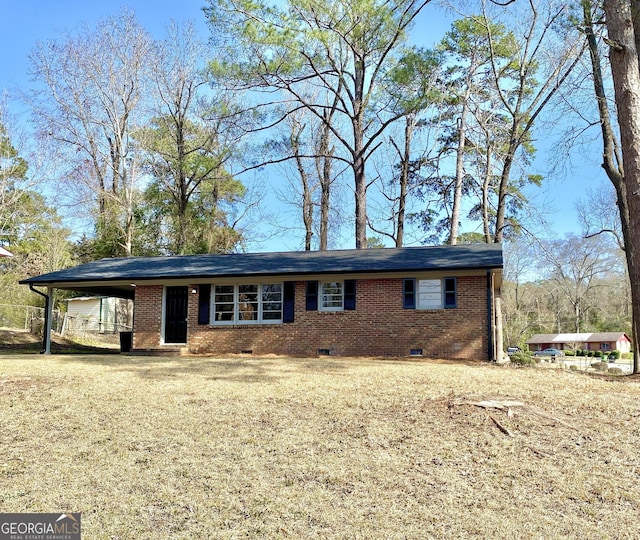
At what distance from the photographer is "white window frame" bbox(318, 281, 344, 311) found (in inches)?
638

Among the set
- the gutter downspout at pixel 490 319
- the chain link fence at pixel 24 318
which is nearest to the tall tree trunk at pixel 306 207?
the chain link fence at pixel 24 318

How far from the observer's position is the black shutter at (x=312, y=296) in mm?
16375

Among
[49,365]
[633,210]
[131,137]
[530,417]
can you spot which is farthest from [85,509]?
[131,137]

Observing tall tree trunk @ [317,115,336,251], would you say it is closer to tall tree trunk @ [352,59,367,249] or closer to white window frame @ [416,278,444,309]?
tall tree trunk @ [352,59,367,249]

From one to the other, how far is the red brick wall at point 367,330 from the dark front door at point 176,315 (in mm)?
299

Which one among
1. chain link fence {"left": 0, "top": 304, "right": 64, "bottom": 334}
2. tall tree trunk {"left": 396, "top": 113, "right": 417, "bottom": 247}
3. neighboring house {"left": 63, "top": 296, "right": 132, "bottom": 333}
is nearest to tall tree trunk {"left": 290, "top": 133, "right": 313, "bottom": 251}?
tall tree trunk {"left": 396, "top": 113, "right": 417, "bottom": 247}

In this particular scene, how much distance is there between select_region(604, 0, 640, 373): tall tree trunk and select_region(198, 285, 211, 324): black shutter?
11649mm

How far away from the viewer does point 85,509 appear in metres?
4.46

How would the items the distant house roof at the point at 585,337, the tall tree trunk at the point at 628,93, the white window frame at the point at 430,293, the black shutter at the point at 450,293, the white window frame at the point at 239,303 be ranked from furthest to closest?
1. the distant house roof at the point at 585,337
2. the white window frame at the point at 239,303
3. the white window frame at the point at 430,293
4. the black shutter at the point at 450,293
5. the tall tree trunk at the point at 628,93

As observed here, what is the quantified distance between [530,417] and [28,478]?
5.58m

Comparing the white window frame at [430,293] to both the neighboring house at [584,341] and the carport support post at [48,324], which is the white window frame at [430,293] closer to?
the carport support post at [48,324]

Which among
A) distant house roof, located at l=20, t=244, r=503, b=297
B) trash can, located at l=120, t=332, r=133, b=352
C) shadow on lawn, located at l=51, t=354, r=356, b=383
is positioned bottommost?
shadow on lawn, located at l=51, t=354, r=356, b=383

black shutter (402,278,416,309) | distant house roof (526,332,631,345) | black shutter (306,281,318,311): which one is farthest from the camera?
distant house roof (526,332,631,345)

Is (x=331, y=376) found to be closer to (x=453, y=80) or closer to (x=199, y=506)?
(x=199, y=506)
